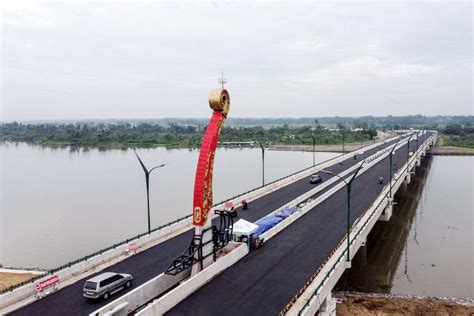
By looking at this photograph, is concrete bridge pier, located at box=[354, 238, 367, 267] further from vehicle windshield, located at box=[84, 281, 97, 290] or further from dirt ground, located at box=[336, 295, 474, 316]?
vehicle windshield, located at box=[84, 281, 97, 290]

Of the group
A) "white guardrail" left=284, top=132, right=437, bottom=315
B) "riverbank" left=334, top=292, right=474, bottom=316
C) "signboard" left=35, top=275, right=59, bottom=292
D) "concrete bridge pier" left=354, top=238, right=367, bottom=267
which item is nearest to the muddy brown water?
"concrete bridge pier" left=354, top=238, right=367, bottom=267

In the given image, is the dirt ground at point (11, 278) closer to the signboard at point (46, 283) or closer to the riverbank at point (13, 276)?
the riverbank at point (13, 276)

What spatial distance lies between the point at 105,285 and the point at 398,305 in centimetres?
2031

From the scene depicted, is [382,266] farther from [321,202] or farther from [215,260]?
[215,260]

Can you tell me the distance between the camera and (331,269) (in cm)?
2772

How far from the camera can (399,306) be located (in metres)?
31.2

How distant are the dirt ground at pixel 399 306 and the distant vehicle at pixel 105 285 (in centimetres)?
1458

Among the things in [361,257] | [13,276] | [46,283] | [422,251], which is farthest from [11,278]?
[422,251]

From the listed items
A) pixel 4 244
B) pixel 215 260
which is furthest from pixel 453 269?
pixel 4 244

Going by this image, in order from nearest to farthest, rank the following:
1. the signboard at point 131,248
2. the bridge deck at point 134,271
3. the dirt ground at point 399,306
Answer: the bridge deck at point 134,271, the dirt ground at point 399,306, the signboard at point 131,248

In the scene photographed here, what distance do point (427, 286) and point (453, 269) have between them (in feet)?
16.9

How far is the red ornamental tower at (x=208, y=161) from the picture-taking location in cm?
2778

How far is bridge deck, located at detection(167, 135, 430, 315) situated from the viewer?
911 inches


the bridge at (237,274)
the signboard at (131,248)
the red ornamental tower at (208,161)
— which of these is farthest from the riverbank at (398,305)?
the signboard at (131,248)
